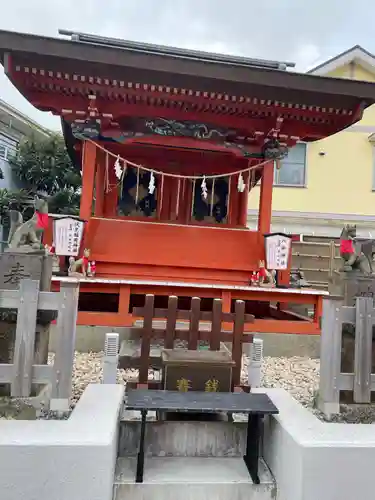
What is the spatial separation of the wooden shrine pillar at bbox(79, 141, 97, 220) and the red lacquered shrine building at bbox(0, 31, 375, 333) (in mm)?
20

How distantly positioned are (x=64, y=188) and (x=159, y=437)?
15.3m

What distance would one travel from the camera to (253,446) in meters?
3.15

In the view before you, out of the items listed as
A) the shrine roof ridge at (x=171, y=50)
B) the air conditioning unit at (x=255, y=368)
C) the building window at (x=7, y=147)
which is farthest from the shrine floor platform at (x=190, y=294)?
the building window at (x=7, y=147)

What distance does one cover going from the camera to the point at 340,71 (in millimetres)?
14836

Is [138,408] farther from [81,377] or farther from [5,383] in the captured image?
[81,377]

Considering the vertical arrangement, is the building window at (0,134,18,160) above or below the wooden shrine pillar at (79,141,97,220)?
above

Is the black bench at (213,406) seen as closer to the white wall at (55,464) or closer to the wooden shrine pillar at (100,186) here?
the white wall at (55,464)

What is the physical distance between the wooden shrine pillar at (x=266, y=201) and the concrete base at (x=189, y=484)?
562cm

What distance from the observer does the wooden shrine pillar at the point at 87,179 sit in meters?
7.82

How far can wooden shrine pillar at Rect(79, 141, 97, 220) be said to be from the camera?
25.7 ft

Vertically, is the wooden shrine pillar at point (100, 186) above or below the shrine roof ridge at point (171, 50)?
below

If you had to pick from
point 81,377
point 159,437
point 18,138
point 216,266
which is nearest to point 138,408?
point 159,437

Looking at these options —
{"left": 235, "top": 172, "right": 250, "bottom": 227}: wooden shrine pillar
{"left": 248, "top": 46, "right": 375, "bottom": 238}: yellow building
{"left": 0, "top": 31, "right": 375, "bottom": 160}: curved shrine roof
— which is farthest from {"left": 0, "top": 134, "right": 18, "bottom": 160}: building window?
{"left": 235, "top": 172, "right": 250, "bottom": 227}: wooden shrine pillar

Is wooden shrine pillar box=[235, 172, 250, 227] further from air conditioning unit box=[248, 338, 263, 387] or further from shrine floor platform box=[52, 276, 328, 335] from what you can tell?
air conditioning unit box=[248, 338, 263, 387]
